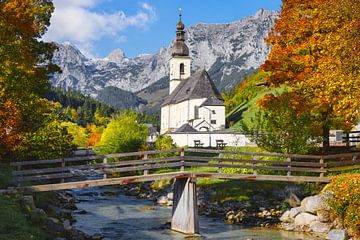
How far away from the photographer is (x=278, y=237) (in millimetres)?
20203

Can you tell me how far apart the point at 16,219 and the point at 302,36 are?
2074 centimetres

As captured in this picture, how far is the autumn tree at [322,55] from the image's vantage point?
19828 millimetres

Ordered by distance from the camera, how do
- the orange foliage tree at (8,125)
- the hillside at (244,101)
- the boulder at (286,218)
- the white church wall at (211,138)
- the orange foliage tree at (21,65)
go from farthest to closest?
the hillside at (244,101) → the white church wall at (211,138) → the boulder at (286,218) → the orange foliage tree at (21,65) → the orange foliage tree at (8,125)

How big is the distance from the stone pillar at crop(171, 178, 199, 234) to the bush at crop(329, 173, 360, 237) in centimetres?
717

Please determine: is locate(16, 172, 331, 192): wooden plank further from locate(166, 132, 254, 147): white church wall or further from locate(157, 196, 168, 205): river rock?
locate(166, 132, 254, 147): white church wall

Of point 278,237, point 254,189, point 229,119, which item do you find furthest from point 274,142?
point 229,119

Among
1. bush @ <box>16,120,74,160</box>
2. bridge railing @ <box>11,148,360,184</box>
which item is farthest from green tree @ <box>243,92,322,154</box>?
bush @ <box>16,120,74,160</box>

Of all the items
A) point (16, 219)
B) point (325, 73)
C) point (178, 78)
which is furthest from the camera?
point (178, 78)

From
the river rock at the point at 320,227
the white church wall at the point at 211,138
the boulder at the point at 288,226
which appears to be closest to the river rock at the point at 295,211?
the boulder at the point at 288,226

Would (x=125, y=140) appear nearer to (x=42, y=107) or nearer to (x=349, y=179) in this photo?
(x=42, y=107)

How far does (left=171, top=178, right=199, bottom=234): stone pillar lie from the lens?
Result: 20938mm

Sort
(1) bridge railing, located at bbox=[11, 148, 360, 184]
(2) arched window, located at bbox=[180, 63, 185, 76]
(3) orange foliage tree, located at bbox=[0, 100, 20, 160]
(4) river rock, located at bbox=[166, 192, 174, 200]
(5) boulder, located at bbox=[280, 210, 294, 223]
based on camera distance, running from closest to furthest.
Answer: (1) bridge railing, located at bbox=[11, 148, 360, 184] < (3) orange foliage tree, located at bbox=[0, 100, 20, 160] < (5) boulder, located at bbox=[280, 210, 294, 223] < (4) river rock, located at bbox=[166, 192, 174, 200] < (2) arched window, located at bbox=[180, 63, 185, 76]

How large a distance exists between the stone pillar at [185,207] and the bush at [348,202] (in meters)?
7.17

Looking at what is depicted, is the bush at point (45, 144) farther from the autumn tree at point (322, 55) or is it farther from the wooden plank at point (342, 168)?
the wooden plank at point (342, 168)
